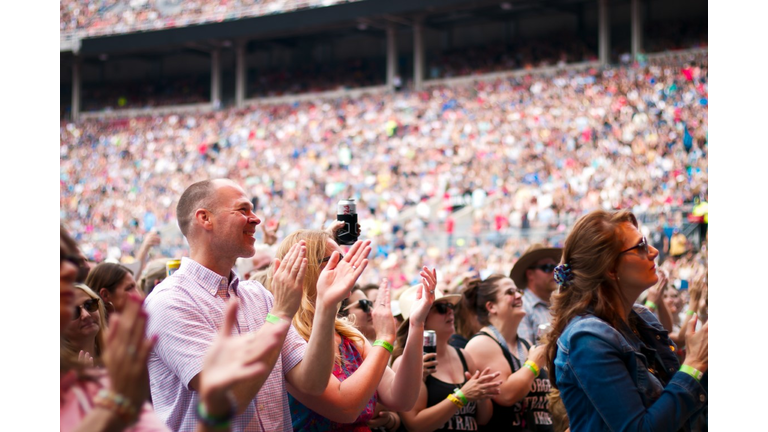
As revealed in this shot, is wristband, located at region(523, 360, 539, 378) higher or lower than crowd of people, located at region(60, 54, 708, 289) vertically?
lower

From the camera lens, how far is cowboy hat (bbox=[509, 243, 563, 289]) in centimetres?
498

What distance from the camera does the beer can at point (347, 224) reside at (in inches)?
117

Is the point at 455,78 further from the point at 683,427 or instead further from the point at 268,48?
the point at 683,427

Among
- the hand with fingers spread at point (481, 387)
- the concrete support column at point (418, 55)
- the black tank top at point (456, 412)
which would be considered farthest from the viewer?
the concrete support column at point (418, 55)

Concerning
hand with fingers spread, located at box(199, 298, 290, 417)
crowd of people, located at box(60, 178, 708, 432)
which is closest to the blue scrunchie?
crowd of people, located at box(60, 178, 708, 432)

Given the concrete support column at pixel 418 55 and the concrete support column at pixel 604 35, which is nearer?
the concrete support column at pixel 604 35

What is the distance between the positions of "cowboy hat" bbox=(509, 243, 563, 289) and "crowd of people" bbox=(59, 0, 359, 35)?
21728 mm

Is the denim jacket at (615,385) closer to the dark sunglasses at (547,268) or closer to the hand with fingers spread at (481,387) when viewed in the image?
the hand with fingers spread at (481,387)

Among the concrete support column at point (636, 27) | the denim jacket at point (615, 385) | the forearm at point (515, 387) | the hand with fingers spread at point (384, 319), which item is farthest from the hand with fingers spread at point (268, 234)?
the concrete support column at point (636, 27)

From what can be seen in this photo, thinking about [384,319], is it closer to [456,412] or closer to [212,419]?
[456,412]

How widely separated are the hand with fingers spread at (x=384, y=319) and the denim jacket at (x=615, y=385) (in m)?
0.56

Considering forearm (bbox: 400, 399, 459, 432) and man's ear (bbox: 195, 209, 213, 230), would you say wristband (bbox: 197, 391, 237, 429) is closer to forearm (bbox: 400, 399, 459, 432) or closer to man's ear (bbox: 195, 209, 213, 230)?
man's ear (bbox: 195, 209, 213, 230)

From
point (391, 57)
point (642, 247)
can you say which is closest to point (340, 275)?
point (642, 247)

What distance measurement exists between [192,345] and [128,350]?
0.88m
